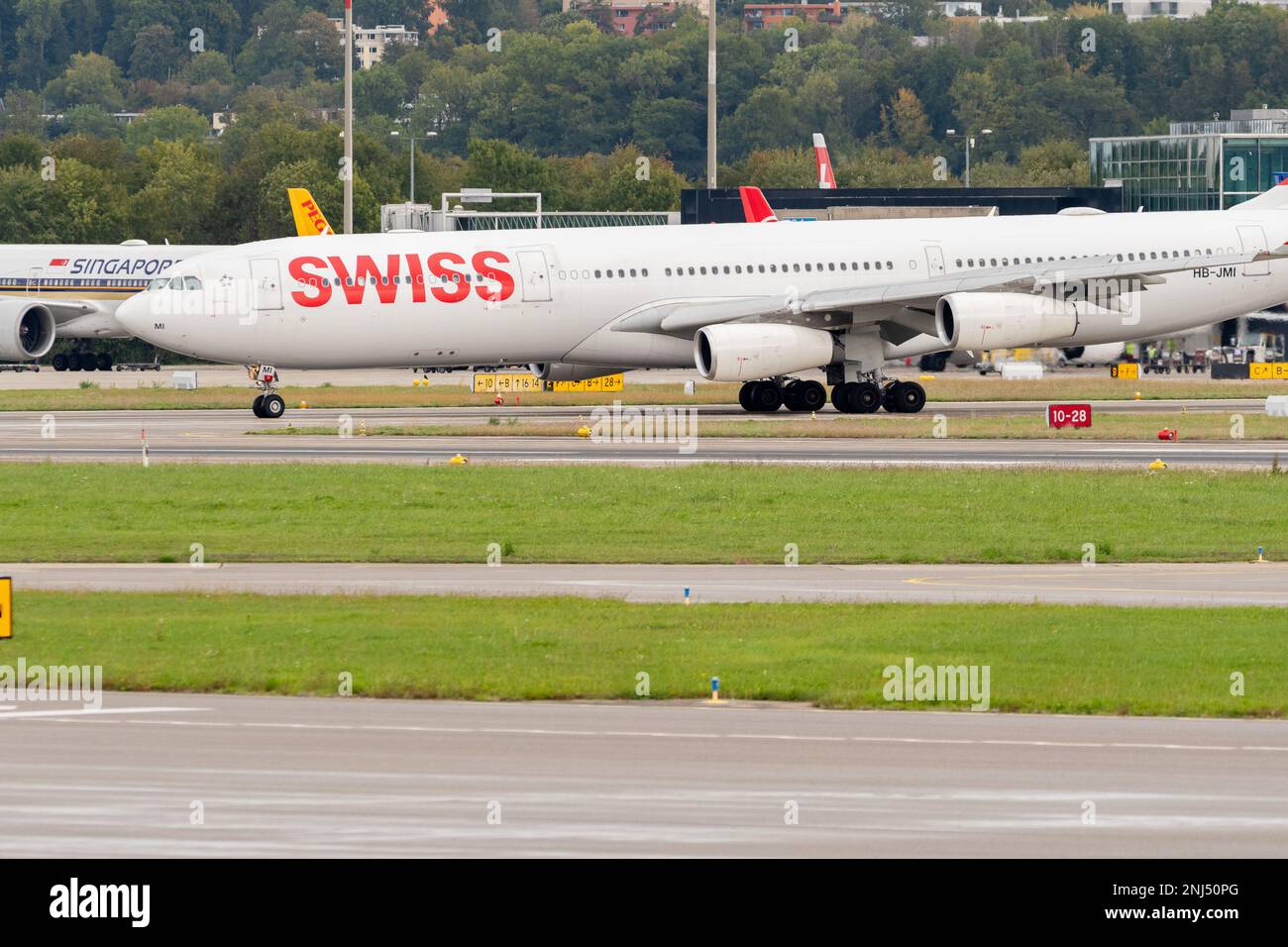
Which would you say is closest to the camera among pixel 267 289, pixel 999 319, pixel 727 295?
pixel 267 289

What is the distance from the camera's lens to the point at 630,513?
3297 cm

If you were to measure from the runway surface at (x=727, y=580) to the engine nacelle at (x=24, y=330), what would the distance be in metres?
56.0

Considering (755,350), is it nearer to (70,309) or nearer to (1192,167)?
(70,309)

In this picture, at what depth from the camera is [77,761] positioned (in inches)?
639

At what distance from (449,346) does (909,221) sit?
13.6m

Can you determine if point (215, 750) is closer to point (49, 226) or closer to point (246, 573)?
point (246, 573)

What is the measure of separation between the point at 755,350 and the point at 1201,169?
6635 cm

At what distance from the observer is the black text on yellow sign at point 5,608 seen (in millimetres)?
20109

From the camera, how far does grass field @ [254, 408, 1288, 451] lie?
4662 centimetres

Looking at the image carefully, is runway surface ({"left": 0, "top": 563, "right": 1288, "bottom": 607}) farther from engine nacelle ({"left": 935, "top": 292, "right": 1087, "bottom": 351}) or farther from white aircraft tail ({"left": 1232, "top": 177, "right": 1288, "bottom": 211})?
white aircraft tail ({"left": 1232, "top": 177, "right": 1288, "bottom": 211})

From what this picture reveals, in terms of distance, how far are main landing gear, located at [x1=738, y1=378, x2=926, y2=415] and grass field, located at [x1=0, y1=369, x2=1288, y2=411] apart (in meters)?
3.96

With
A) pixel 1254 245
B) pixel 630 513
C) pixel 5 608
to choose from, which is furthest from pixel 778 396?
pixel 5 608

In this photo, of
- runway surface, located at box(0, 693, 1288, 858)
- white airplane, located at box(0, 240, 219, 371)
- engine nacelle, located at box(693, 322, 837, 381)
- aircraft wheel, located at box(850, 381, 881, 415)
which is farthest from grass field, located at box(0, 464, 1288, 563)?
white airplane, located at box(0, 240, 219, 371)
